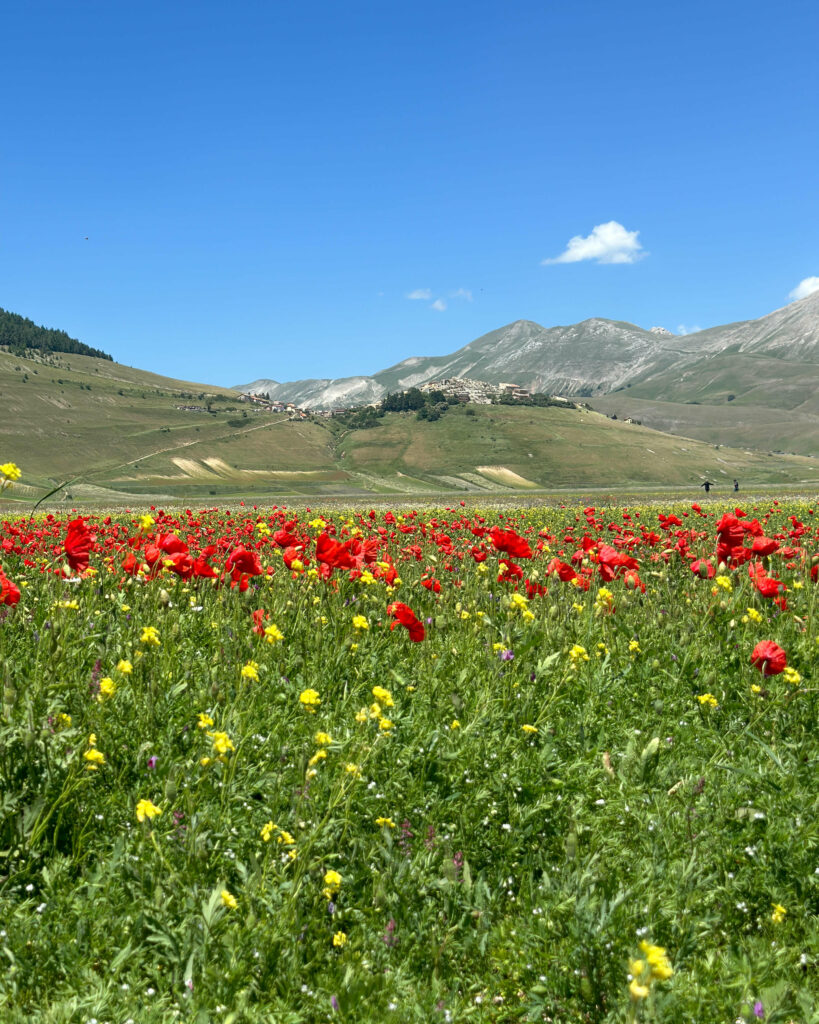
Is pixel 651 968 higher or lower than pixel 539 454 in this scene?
lower

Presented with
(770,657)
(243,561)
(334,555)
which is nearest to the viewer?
(770,657)

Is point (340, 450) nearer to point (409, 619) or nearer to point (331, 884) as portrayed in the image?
point (409, 619)

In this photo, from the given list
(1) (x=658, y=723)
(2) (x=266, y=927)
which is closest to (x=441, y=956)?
(2) (x=266, y=927)

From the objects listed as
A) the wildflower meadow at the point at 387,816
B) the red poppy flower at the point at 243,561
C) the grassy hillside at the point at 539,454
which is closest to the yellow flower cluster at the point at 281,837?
the wildflower meadow at the point at 387,816

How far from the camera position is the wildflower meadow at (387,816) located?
2.25 metres

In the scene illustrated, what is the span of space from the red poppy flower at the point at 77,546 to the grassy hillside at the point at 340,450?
90.1 metres

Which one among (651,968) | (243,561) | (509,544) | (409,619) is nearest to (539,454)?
(509,544)

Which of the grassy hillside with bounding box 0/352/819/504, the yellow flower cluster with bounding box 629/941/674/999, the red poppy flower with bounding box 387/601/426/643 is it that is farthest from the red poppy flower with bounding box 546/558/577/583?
the grassy hillside with bounding box 0/352/819/504

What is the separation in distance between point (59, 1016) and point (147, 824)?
0.60 metres

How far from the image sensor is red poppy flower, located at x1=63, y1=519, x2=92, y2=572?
4.16 metres

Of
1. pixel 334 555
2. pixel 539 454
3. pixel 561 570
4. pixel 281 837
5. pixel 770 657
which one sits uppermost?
pixel 539 454

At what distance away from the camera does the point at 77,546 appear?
4242mm

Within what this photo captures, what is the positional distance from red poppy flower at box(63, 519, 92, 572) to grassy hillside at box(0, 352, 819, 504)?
90096mm

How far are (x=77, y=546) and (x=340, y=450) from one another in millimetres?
151060
